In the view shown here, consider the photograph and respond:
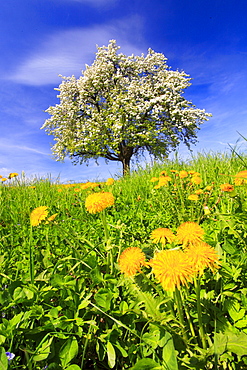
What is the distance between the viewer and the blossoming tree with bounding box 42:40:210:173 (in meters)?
15.9

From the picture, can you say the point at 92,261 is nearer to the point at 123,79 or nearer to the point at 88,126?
the point at 88,126

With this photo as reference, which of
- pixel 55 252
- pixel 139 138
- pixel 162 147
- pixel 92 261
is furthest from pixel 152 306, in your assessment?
pixel 162 147

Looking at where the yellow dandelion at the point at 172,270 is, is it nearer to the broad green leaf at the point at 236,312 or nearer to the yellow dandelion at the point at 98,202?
the broad green leaf at the point at 236,312

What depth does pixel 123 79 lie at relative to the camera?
680 inches

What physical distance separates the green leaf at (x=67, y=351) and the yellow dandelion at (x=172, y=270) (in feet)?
1.48

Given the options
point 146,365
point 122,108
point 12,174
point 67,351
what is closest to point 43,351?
point 67,351

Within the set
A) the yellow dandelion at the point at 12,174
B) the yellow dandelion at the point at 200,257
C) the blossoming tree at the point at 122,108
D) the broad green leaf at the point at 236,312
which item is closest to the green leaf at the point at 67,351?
the yellow dandelion at the point at 200,257

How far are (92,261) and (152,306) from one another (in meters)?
0.39

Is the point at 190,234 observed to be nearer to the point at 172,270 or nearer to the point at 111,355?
the point at 172,270

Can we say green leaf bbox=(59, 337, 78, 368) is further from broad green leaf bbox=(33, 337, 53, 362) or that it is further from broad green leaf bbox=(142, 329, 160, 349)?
broad green leaf bbox=(142, 329, 160, 349)

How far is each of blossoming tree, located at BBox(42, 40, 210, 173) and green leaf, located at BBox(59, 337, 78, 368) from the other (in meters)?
14.9

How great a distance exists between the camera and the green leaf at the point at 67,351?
2.67 feet

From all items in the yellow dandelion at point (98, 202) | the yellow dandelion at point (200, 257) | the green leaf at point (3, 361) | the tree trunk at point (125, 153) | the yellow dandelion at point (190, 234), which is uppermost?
the tree trunk at point (125, 153)

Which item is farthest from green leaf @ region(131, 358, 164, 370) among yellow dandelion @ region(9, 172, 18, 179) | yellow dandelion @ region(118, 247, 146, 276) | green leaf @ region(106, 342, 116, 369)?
yellow dandelion @ region(9, 172, 18, 179)
